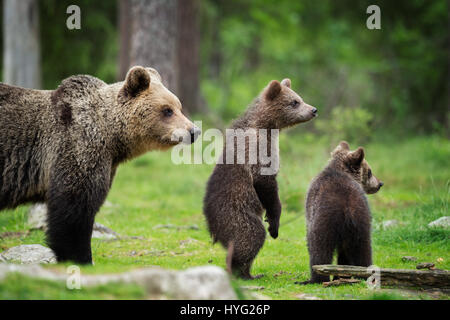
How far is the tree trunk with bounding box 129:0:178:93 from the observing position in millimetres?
16500

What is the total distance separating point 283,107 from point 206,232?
9.61ft

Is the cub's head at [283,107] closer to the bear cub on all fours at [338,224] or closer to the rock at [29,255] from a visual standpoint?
the bear cub on all fours at [338,224]

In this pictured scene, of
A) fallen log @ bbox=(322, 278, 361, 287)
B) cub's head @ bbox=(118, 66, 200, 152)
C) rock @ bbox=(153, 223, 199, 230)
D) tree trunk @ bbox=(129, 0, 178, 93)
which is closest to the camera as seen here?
fallen log @ bbox=(322, 278, 361, 287)

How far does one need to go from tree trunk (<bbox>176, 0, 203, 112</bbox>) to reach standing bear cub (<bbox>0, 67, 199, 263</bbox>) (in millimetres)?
13945

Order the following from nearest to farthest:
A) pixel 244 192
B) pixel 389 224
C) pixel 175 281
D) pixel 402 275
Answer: pixel 175 281 → pixel 402 275 → pixel 244 192 → pixel 389 224

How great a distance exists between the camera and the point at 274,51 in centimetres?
3083

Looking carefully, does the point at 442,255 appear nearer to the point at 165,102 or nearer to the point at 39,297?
the point at 165,102

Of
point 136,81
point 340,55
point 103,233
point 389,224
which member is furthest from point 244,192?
point 340,55

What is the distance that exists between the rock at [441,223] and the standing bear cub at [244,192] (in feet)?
9.84

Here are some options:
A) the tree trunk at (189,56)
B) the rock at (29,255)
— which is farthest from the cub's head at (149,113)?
the tree trunk at (189,56)

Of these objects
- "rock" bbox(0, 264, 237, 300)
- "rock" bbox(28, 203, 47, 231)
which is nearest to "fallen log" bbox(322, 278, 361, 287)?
"rock" bbox(0, 264, 237, 300)

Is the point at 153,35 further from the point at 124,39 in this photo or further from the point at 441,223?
the point at 441,223

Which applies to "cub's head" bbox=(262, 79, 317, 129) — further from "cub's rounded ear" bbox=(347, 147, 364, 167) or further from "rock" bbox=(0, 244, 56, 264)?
"rock" bbox=(0, 244, 56, 264)

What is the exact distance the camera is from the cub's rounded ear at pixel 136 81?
6953mm
